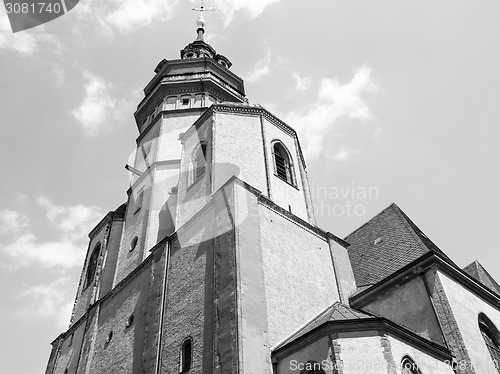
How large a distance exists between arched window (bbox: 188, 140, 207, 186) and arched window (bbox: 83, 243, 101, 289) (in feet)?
19.7

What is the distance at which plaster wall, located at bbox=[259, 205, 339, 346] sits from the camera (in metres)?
11.7

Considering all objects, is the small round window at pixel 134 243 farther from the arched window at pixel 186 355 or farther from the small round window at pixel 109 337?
the arched window at pixel 186 355

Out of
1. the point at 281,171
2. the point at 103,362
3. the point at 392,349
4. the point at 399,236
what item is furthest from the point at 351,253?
the point at 103,362

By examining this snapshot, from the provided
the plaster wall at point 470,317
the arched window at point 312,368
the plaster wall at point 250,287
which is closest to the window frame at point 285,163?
the plaster wall at point 250,287

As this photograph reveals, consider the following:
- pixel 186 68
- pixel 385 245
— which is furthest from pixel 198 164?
pixel 186 68

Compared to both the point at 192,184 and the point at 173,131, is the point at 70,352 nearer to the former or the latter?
the point at 192,184

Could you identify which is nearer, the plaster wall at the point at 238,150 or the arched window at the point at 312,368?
the arched window at the point at 312,368

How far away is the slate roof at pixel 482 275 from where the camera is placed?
16.2 metres

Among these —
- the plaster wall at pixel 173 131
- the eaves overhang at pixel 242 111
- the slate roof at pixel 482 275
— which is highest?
the plaster wall at pixel 173 131

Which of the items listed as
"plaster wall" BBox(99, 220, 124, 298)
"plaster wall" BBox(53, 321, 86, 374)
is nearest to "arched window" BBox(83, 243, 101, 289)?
"plaster wall" BBox(99, 220, 124, 298)

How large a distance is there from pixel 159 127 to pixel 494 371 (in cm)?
1463

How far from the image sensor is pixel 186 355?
11.6m

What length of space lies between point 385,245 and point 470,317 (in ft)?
12.2

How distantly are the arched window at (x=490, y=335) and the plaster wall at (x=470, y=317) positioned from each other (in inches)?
8.6
